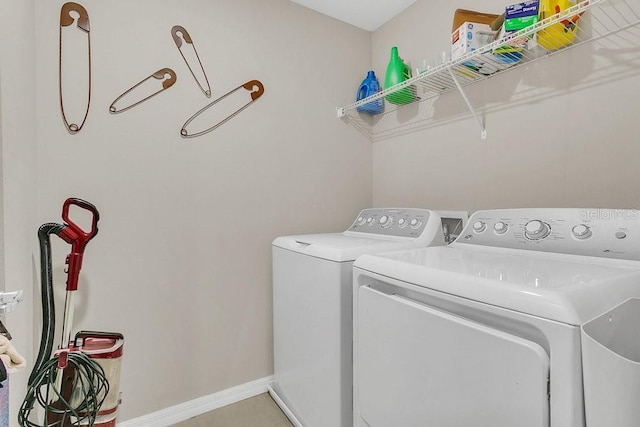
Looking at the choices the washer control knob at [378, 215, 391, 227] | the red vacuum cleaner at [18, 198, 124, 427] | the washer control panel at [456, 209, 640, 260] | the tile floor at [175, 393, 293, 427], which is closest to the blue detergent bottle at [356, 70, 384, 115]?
the washer control knob at [378, 215, 391, 227]

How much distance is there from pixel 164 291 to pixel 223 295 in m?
0.31

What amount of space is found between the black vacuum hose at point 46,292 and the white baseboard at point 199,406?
0.67 m

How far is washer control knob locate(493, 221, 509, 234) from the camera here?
4.42 ft

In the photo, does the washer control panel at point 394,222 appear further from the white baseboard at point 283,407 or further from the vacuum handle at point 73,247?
the vacuum handle at point 73,247

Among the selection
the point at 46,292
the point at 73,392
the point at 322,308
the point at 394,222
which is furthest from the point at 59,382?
the point at 394,222

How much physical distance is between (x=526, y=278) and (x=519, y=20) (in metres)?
1.10

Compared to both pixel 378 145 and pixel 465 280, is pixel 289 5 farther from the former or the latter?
pixel 465 280

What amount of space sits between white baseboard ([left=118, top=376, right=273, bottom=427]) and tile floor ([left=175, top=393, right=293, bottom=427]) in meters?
0.03

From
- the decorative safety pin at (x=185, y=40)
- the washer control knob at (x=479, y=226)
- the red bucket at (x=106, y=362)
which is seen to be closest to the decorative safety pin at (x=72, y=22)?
the decorative safety pin at (x=185, y=40)

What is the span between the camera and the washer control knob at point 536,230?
1.21m

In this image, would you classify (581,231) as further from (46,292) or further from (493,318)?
(46,292)

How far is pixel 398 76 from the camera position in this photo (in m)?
1.98

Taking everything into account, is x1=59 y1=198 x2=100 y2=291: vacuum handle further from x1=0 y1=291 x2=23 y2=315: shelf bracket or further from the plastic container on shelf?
the plastic container on shelf

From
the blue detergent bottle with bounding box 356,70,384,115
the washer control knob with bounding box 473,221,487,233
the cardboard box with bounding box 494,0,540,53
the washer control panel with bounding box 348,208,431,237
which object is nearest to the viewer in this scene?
the cardboard box with bounding box 494,0,540,53
